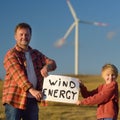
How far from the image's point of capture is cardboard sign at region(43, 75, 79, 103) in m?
6.24

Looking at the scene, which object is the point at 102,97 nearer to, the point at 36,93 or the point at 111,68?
the point at 111,68

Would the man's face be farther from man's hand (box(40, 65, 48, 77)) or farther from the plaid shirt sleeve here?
man's hand (box(40, 65, 48, 77))

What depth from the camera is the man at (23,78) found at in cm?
586

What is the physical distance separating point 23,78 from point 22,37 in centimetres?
49

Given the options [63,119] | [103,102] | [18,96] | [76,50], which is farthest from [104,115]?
[76,50]

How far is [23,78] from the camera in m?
5.80

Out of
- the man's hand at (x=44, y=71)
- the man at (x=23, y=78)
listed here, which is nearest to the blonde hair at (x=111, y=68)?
the man at (x=23, y=78)

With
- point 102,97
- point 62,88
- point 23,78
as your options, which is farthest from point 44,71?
point 102,97

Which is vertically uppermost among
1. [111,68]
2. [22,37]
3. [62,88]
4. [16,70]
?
[22,37]

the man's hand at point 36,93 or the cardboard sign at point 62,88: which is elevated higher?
the cardboard sign at point 62,88

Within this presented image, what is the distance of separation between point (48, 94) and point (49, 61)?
39 centimetres

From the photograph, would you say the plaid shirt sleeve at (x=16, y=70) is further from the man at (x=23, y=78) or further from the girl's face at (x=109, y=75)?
the girl's face at (x=109, y=75)

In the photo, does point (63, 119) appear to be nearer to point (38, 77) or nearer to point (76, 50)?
point (38, 77)

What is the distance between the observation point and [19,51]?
6.04 m
